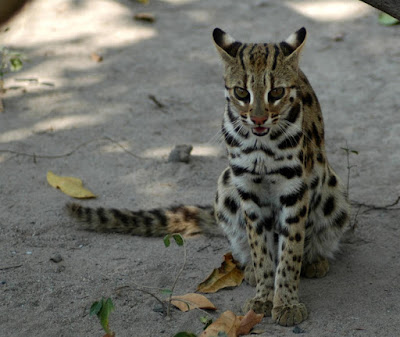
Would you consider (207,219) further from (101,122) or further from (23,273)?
(101,122)

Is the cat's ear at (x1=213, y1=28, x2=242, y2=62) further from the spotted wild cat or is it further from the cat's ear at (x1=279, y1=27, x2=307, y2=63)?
the cat's ear at (x1=279, y1=27, x2=307, y2=63)

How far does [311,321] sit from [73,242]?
199cm

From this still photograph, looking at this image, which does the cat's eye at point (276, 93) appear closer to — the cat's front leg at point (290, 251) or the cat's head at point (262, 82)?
the cat's head at point (262, 82)

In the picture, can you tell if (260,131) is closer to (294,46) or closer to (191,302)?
(294,46)

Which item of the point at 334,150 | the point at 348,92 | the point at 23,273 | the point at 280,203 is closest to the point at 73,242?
the point at 23,273

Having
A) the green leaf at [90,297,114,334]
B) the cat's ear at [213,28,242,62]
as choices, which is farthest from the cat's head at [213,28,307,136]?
the green leaf at [90,297,114,334]

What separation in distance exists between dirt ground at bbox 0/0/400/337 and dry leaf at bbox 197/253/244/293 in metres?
0.07

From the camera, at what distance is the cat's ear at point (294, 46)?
4516mm

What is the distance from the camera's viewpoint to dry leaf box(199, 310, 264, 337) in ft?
14.0

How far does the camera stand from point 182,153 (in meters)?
6.68

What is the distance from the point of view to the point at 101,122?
24.8 ft

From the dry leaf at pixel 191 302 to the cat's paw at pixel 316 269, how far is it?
2.86 ft

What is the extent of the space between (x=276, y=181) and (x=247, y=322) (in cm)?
91

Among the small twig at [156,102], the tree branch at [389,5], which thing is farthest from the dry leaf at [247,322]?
the small twig at [156,102]
